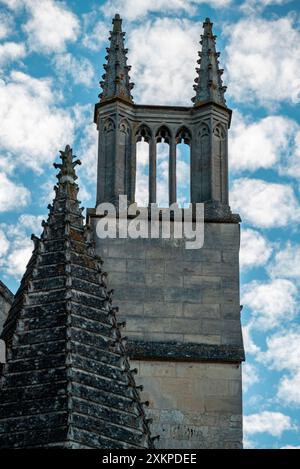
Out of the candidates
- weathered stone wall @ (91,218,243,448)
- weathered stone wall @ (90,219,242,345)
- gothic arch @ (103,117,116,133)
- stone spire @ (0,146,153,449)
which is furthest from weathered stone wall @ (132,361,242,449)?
gothic arch @ (103,117,116,133)

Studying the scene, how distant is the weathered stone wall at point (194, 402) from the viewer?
19734 millimetres

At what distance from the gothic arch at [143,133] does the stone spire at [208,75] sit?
0.90 m

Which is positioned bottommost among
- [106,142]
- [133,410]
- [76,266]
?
[133,410]

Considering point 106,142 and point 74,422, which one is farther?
point 106,142

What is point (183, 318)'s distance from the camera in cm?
2092

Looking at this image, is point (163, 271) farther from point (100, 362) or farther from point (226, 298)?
point (100, 362)

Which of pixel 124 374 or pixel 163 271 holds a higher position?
pixel 163 271

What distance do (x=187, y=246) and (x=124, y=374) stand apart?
5397mm

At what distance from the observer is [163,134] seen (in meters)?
22.9

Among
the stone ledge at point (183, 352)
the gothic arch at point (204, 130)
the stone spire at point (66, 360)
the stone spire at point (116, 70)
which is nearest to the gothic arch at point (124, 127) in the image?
the stone spire at point (116, 70)

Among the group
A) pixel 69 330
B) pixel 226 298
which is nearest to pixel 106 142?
pixel 226 298

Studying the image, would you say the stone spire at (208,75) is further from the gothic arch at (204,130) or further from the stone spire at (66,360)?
the stone spire at (66,360)
